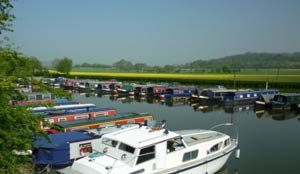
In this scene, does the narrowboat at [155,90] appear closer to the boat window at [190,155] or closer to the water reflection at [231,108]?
the water reflection at [231,108]

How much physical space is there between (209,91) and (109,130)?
34143 mm

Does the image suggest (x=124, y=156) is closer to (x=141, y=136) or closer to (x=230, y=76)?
(x=141, y=136)

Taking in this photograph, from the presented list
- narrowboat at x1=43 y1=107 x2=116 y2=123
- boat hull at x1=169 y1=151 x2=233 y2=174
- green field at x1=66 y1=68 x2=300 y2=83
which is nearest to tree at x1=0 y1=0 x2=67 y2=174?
boat hull at x1=169 y1=151 x2=233 y2=174

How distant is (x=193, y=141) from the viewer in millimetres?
16375

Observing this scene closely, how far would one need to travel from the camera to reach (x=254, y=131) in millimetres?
28453

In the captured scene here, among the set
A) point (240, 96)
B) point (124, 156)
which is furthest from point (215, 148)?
point (240, 96)

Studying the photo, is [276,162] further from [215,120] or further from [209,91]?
[209,91]

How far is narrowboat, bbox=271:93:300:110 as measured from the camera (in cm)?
4188

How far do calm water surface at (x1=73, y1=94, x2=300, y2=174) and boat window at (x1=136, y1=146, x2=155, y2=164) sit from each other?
5966 millimetres

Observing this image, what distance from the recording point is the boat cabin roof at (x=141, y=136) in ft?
43.9

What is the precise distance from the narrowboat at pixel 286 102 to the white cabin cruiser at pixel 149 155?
94.7 feet

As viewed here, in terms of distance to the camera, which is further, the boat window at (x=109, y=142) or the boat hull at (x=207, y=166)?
the boat hull at (x=207, y=166)

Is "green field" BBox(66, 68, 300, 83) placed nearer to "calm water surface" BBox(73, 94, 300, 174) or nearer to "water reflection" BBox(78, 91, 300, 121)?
"water reflection" BBox(78, 91, 300, 121)

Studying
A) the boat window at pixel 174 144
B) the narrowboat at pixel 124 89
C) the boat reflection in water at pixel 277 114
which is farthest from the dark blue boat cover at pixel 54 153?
the narrowboat at pixel 124 89
